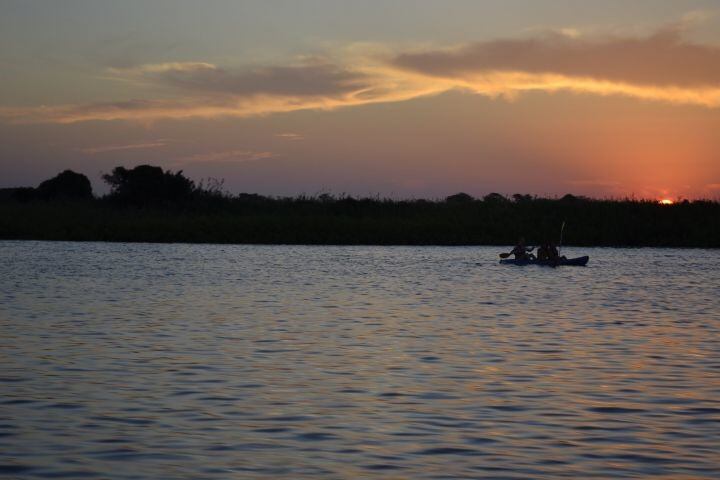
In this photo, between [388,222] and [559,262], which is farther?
[388,222]

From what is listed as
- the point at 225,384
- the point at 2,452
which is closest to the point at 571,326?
the point at 225,384

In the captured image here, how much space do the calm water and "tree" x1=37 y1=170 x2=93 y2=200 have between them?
7279 centimetres

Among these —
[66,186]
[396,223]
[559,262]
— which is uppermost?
[66,186]

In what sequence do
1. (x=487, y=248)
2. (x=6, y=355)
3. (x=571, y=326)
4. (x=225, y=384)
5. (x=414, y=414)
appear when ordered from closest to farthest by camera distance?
(x=414, y=414) < (x=225, y=384) < (x=6, y=355) < (x=571, y=326) < (x=487, y=248)

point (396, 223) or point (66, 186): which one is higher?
point (66, 186)

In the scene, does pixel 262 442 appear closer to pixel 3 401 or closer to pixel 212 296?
pixel 3 401

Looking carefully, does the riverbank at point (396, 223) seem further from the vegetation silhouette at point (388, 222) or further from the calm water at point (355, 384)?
the calm water at point (355, 384)

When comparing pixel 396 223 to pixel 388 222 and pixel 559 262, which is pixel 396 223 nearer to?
pixel 388 222

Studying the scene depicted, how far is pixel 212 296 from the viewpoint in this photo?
2527cm

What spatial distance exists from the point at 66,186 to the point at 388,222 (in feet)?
153

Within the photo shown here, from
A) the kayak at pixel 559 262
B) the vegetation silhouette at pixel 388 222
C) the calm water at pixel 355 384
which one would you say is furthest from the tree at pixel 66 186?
the calm water at pixel 355 384

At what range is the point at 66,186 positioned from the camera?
98.2 metres

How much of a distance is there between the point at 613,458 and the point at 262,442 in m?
2.95

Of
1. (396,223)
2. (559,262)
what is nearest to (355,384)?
(559,262)
